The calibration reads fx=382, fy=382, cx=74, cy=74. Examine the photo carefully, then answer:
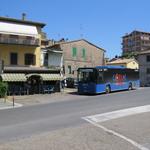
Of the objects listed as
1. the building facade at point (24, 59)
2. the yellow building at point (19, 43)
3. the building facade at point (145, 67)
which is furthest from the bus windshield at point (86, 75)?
the building facade at point (145, 67)

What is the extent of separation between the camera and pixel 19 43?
4700cm

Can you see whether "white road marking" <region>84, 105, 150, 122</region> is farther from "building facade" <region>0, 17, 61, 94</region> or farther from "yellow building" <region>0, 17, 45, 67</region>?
"yellow building" <region>0, 17, 45, 67</region>

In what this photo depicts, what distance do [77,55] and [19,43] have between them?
1843cm

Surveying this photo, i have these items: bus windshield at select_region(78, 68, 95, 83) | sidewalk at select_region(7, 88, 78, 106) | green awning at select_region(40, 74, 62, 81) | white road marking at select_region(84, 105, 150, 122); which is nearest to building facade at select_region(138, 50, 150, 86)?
green awning at select_region(40, 74, 62, 81)

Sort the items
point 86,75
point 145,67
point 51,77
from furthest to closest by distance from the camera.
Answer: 1. point 145,67
2. point 51,77
3. point 86,75

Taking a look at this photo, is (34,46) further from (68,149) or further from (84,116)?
(68,149)

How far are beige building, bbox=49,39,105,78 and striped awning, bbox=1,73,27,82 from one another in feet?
63.8

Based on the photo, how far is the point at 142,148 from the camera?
10.7 meters

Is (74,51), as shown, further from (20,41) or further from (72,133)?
(72,133)

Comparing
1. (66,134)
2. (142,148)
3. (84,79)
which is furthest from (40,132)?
(84,79)

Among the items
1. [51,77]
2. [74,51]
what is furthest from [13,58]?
[74,51]

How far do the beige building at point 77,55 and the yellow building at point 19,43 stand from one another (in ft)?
36.3

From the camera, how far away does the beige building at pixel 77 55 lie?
61725 mm

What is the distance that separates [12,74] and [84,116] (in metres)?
23.0
